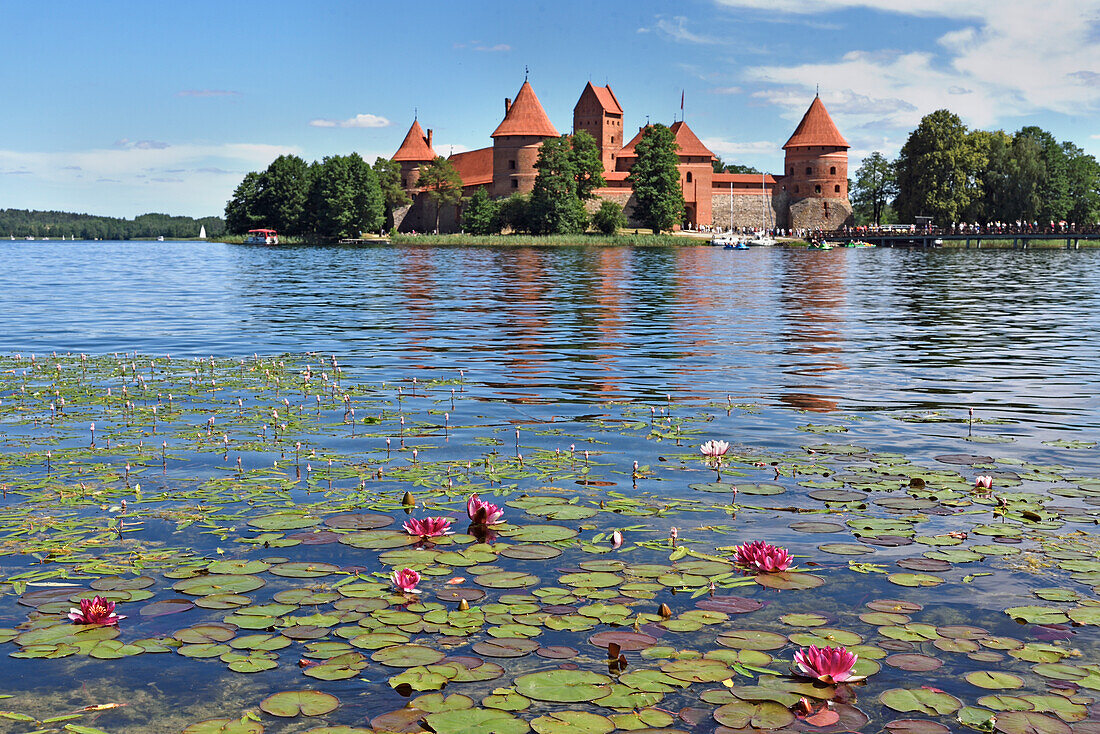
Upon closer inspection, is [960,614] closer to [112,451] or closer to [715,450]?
[715,450]

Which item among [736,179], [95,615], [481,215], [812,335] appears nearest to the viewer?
[95,615]

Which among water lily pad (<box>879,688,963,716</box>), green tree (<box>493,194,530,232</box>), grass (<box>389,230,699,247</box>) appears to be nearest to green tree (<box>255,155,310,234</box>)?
grass (<box>389,230,699,247</box>)

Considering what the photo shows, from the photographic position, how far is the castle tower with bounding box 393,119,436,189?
114062mm

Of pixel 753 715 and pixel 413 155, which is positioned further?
pixel 413 155

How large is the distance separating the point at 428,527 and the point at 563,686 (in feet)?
6.66

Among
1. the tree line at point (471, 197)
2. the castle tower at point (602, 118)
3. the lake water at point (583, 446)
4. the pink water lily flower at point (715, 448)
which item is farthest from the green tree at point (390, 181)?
the pink water lily flower at point (715, 448)

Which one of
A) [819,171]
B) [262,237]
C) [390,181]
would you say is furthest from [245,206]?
[819,171]

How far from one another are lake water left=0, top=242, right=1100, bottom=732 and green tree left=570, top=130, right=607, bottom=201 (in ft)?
238

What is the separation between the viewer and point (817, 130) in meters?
109

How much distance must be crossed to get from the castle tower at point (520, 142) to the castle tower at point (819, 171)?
29471mm

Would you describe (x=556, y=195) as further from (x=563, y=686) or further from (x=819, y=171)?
(x=563, y=686)

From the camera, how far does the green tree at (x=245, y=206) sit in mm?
113188

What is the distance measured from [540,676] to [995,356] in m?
13.8

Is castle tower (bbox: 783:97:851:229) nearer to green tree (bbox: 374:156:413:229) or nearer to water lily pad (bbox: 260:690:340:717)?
green tree (bbox: 374:156:413:229)
